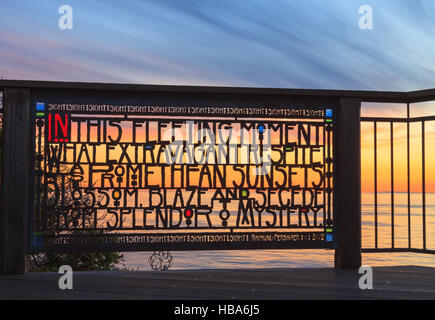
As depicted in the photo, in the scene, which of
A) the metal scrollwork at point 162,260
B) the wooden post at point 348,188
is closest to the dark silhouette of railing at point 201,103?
the wooden post at point 348,188

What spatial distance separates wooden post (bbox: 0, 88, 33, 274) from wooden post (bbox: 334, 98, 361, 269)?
4.56 meters

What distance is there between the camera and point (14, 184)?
768 cm

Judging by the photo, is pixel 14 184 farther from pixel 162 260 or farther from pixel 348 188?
pixel 348 188

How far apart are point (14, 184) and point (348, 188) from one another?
4.84 meters

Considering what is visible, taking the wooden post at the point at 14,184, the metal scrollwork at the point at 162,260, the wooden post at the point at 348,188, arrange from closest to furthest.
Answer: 1. the wooden post at the point at 14,184
2. the wooden post at the point at 348,188
3. the metal scrollwork at the point at 162,260

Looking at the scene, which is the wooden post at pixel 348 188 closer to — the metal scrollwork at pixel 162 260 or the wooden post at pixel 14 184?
the metal scrollwork at pixel 162 260

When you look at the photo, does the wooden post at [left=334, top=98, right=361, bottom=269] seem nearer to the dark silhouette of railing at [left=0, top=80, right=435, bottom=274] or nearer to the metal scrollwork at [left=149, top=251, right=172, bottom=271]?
the dark silhouette of railing at [left=0, top=80, right=435, bottom=274]

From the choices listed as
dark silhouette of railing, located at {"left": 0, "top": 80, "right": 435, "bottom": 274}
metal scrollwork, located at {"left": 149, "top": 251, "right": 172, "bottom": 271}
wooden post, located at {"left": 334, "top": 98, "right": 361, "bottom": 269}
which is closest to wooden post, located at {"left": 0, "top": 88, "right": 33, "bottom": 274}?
dark silhouette of railing, located at {"left": 0, "top": 80, "right": 435, "bottom": 274}

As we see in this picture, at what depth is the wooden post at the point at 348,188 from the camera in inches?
332

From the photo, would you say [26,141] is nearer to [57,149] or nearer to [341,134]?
[57,149]

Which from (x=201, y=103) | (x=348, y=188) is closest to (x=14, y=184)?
(x=201, y=103)

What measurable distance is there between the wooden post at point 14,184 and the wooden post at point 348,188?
14.9ft
